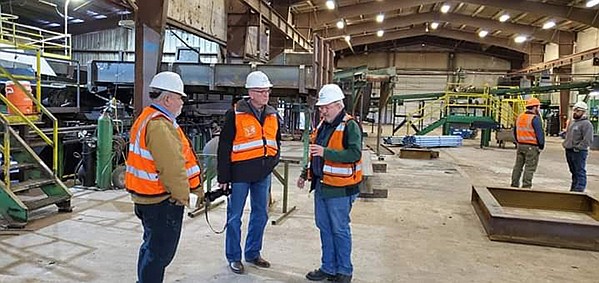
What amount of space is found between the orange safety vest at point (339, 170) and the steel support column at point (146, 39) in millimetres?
4132

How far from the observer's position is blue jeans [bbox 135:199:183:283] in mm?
2729

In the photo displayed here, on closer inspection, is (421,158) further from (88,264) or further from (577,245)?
(88,264)

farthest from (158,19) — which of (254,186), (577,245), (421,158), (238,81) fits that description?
(421,158)

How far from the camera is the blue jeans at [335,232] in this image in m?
3.57

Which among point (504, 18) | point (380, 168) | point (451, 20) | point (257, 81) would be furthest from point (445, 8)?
point (257, 81)

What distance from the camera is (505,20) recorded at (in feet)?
74.3

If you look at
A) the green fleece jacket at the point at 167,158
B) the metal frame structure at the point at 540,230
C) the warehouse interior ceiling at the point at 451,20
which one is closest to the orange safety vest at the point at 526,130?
the metal frame structure at the point at 540,230

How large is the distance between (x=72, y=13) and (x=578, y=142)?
13880 mm

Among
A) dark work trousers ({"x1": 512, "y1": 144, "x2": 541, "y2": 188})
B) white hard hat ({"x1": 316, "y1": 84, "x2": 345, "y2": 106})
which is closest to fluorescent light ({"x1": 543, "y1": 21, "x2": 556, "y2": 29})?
dark work trousers ({"x1": 512, "y1": 144, "x2": 541, "y2": 188})

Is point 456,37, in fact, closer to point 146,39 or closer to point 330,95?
point 146,39

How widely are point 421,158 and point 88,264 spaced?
10.3m

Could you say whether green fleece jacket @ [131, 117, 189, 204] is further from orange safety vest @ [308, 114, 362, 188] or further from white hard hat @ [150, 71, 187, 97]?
orange safety vest @ [308, 114, 362, 188]

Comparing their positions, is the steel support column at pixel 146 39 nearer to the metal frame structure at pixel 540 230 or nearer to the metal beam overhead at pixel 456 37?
the metal frame structure at pixel 540 230

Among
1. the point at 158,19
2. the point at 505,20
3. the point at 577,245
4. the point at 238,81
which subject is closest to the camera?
the point at 577,245
